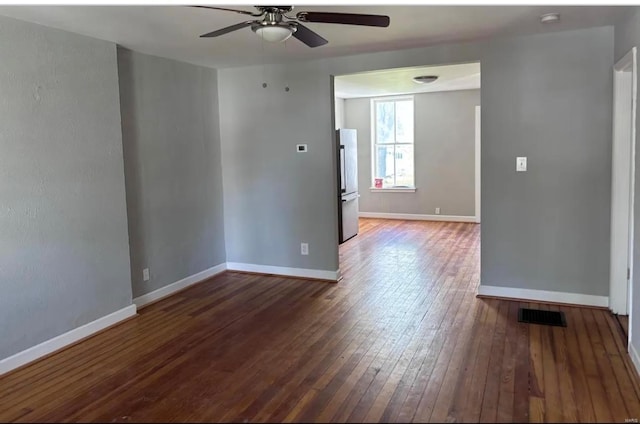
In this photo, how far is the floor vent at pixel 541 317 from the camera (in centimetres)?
364

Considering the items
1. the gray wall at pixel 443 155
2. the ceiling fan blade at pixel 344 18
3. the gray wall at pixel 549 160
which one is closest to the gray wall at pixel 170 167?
the ceiling fan blade at pixel 344 18

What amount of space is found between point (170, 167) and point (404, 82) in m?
4.06

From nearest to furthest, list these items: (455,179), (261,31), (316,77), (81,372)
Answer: (261,31), (81,372), (316,77), (455,179)

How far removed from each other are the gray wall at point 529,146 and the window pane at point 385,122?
4.47m

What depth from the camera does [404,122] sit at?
29.5ft

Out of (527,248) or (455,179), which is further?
(455,179)

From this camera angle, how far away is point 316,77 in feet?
15.8

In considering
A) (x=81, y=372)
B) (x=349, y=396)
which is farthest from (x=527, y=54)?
(x=81, y=372)

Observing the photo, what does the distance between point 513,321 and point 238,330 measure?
2.13 metres

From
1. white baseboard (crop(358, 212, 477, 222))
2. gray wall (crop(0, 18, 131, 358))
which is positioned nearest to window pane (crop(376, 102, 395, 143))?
white baseboard (crop(358, 212, 477, 222))

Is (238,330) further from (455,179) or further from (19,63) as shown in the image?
(455,179)

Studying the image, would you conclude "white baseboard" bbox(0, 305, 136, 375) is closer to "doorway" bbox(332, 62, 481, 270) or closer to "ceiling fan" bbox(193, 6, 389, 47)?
"ceiling fan" bbox(193, 6, 389, 47)

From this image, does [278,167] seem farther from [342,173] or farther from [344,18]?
[344,18]

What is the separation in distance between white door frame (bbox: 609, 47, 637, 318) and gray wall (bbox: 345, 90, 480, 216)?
15.4 feet
